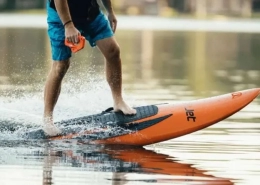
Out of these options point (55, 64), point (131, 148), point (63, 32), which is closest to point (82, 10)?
point (63, 32)

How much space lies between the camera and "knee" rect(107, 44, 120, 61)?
30.9 feet

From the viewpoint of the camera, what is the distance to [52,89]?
372 inches

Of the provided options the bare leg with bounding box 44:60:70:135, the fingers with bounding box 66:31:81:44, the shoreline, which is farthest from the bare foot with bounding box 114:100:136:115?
the shoreline

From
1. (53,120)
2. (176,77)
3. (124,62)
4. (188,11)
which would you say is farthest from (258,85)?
(188,11)

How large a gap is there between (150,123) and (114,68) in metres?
0.53

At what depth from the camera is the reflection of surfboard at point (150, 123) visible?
374 inches

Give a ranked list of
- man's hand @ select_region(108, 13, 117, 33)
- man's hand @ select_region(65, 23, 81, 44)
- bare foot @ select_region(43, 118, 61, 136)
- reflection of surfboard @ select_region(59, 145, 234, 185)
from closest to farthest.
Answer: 1. reflection of surfboard @ select_region(59, 145, 234, 185)
2. man's hand @ select_region(65, 23, 81, 44)
3. bare foot @ select_region(43, 118, 61, 136)
4. man's hand @ select_region(108, 13, 117, 33)

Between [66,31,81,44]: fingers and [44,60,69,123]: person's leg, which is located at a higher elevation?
[66,31,81,44]: fingers

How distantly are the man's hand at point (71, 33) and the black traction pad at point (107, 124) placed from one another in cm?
81

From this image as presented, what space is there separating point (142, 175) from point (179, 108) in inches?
81.5

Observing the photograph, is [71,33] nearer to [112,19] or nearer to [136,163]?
[112,19]

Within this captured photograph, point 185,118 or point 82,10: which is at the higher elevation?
point 82,10

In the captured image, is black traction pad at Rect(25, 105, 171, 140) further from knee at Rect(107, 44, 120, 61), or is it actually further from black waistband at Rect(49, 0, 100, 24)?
black waistband at Rect(49, 0, 100, 24)

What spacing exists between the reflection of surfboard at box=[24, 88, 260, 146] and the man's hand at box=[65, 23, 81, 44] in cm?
82
